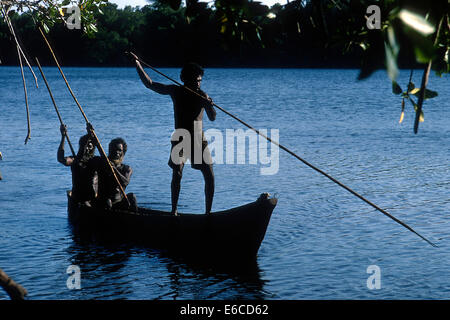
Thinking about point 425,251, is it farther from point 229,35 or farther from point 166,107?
point 166,107

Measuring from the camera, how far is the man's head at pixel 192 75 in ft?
25.0

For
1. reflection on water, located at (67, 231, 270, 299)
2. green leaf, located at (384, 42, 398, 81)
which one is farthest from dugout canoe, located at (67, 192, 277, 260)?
green leaf, located at (384, 42, 398, 81)

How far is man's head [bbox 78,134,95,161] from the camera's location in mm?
9382

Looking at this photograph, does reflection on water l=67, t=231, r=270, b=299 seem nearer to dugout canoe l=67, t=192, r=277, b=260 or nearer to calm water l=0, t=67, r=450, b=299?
calm water l=0, t=67, r=450, b=299

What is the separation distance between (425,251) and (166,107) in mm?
31632

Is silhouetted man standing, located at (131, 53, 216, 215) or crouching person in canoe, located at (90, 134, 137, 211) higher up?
silhouetted man standing, located at (131, 53, 216, 215)

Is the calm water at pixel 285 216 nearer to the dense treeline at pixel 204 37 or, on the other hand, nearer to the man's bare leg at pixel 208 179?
the man's bare leg at pixel 208 179

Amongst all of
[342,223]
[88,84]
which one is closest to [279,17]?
[342,223]

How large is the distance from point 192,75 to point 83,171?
2.75m

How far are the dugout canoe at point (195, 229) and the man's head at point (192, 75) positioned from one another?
1648 mm

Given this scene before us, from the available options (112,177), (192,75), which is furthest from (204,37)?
(112,177)

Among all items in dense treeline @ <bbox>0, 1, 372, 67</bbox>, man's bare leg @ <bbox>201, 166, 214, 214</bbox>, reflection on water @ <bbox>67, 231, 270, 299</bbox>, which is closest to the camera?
dense treeline @ <bbox>0, 1, 372, 67</bbox>

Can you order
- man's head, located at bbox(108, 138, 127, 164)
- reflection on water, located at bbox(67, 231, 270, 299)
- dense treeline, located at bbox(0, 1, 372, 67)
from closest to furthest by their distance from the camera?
1. dense treeline, located at bbox(0, 1, 372, 67)
2. reflection on water, located at bbox(67, 231, 270, 299)
3. man's head, located at bbox(108, 138, 127, 164)

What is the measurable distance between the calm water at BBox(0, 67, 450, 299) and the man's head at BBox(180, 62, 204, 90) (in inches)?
103
